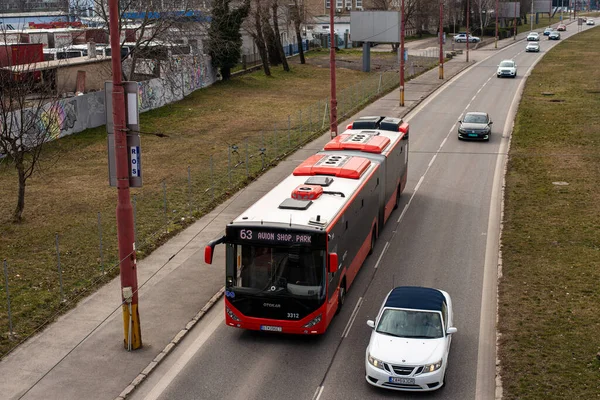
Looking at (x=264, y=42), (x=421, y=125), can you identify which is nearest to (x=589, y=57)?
(x=264, y=42)

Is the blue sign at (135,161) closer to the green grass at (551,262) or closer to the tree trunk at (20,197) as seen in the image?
the green grass at (551,262)

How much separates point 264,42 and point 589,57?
4171cm

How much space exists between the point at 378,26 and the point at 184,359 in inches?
2652

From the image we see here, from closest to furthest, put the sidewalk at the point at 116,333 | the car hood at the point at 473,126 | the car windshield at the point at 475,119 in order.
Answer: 1. the sidewalk at the point at 116,333
2. the car hood at the point at 473,126
3. the car windshield at the point at 475,119

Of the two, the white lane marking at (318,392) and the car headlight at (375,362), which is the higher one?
the car headlight at (375,362)

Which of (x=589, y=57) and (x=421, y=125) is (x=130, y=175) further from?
(x=589, y=57)

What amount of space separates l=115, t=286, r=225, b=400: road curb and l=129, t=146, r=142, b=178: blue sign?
13.4ft

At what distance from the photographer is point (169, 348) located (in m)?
18.4

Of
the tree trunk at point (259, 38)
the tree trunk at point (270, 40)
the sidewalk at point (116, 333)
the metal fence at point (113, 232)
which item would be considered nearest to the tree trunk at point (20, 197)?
the metal fence at point (113, 232)

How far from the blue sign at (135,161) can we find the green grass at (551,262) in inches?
359

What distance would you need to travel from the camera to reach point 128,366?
17469mm

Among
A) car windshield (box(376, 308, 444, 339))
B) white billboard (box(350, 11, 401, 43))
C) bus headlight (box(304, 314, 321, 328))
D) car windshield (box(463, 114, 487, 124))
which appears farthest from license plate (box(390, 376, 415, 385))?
white billboard (box(350, 11, 401, 43))

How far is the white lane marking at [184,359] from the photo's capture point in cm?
1655

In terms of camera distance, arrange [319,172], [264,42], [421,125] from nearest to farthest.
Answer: [319,172] → [421,125] → [264,42]
